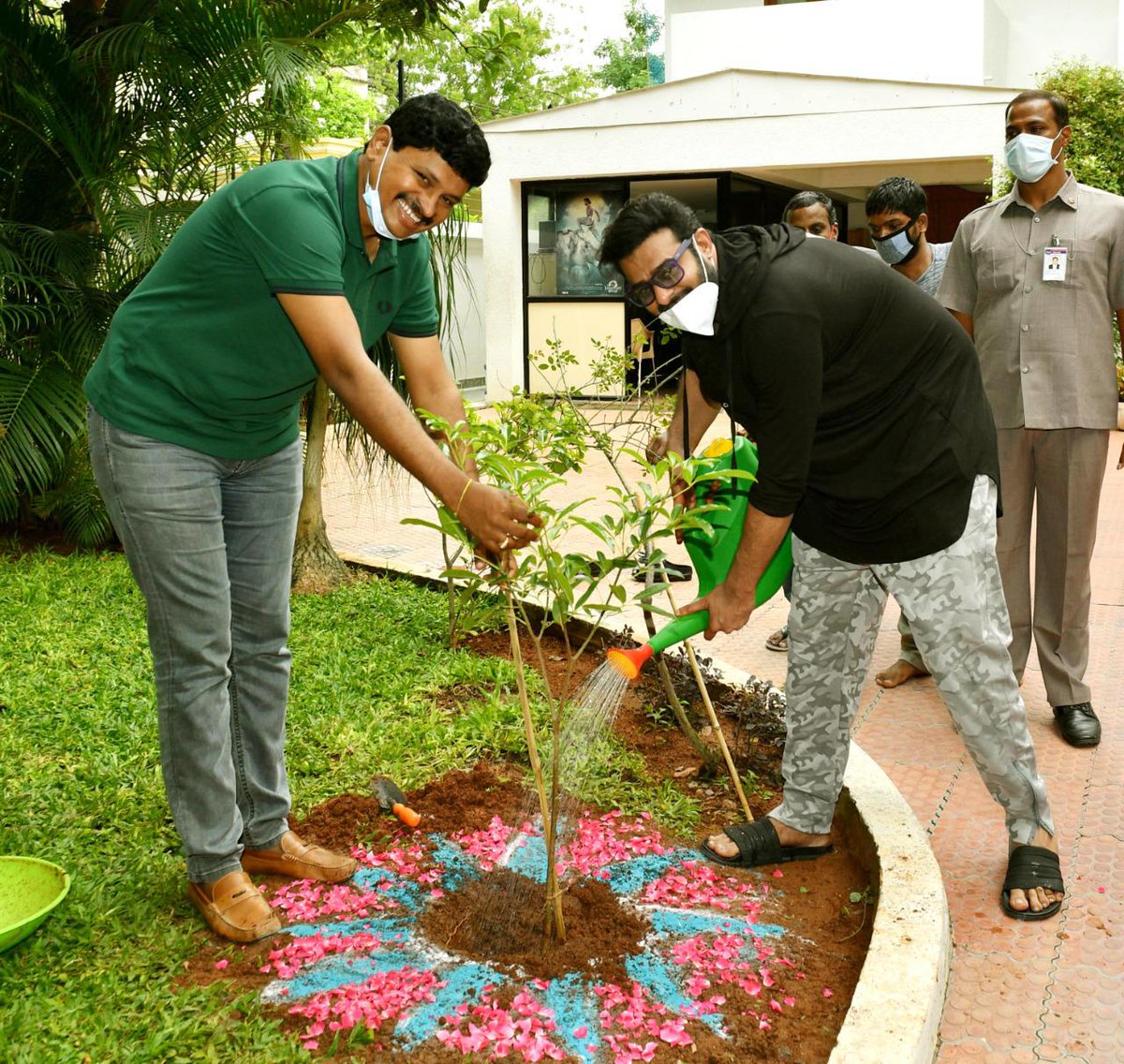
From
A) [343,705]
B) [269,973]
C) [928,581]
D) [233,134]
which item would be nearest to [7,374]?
[233,134]

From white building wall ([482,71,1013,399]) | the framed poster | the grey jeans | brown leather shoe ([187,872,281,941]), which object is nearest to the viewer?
the grey jeans


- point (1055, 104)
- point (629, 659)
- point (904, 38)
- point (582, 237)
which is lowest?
point (629, 659)

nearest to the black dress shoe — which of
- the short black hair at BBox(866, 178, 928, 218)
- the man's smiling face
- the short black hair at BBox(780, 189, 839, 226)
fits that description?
the short black hair at BBox(866, 178, 928, 218)

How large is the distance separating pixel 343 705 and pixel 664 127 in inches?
477

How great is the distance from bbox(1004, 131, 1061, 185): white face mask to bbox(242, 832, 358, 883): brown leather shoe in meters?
3.19

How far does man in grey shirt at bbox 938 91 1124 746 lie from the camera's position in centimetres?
417

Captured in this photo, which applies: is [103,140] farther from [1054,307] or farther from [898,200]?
[1054,307]

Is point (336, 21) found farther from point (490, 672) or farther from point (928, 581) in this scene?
point (928, 581)

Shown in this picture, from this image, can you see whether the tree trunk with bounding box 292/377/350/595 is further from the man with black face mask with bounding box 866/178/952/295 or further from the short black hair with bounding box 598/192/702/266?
the short black hair with bounding box 598/192/702/266

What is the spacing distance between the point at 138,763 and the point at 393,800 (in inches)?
38.6

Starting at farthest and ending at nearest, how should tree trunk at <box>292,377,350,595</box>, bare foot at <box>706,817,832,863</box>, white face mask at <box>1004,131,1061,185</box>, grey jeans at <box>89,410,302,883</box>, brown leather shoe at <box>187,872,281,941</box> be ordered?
tree trunk at <box>292,377,350,595</box>
white face mask at <box>1004,131,1061,185</box>
bare foot at <box>706,817,832,863</box>
brown leather shoe at <box>187,872,281,941</box>
grey jeans at <box>89,410,302,883</box>

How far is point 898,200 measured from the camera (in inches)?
187

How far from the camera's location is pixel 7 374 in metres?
6.51

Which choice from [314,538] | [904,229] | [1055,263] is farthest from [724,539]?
[314,538]
